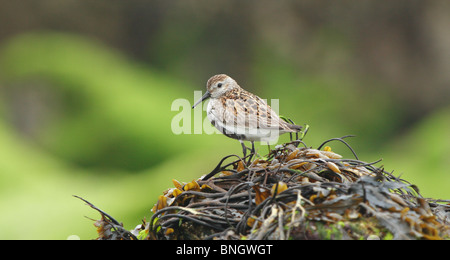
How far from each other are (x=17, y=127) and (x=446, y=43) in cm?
745

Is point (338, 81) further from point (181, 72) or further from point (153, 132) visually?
point (153, 132)

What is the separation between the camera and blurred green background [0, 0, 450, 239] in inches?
318

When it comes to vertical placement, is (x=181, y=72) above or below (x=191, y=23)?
below

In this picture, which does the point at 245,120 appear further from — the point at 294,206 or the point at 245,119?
the point at 294,206

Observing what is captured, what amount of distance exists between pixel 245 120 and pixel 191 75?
7.14 m

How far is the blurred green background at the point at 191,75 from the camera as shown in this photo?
807cm

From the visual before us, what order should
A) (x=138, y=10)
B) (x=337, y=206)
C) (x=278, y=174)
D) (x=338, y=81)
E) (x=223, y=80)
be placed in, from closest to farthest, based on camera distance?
(x=337, y=206) → (x=278, y=174) → (x=223, y=80) → (x=338, y=81) → (x=138, y=10)

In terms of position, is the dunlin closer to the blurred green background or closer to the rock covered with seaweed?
the rock covered with seaweed

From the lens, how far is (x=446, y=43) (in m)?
9.95

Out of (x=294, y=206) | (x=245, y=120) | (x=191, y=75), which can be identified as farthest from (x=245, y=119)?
(x=191, y=75)

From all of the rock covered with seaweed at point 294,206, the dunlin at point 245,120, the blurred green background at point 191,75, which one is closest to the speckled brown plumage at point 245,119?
the dunlin at point 245,120

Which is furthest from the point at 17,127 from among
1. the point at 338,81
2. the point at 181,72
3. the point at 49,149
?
the point at 338,81

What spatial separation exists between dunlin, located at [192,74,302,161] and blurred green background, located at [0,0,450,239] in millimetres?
3864

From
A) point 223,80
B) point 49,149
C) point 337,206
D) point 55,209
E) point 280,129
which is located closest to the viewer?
point 337,206
